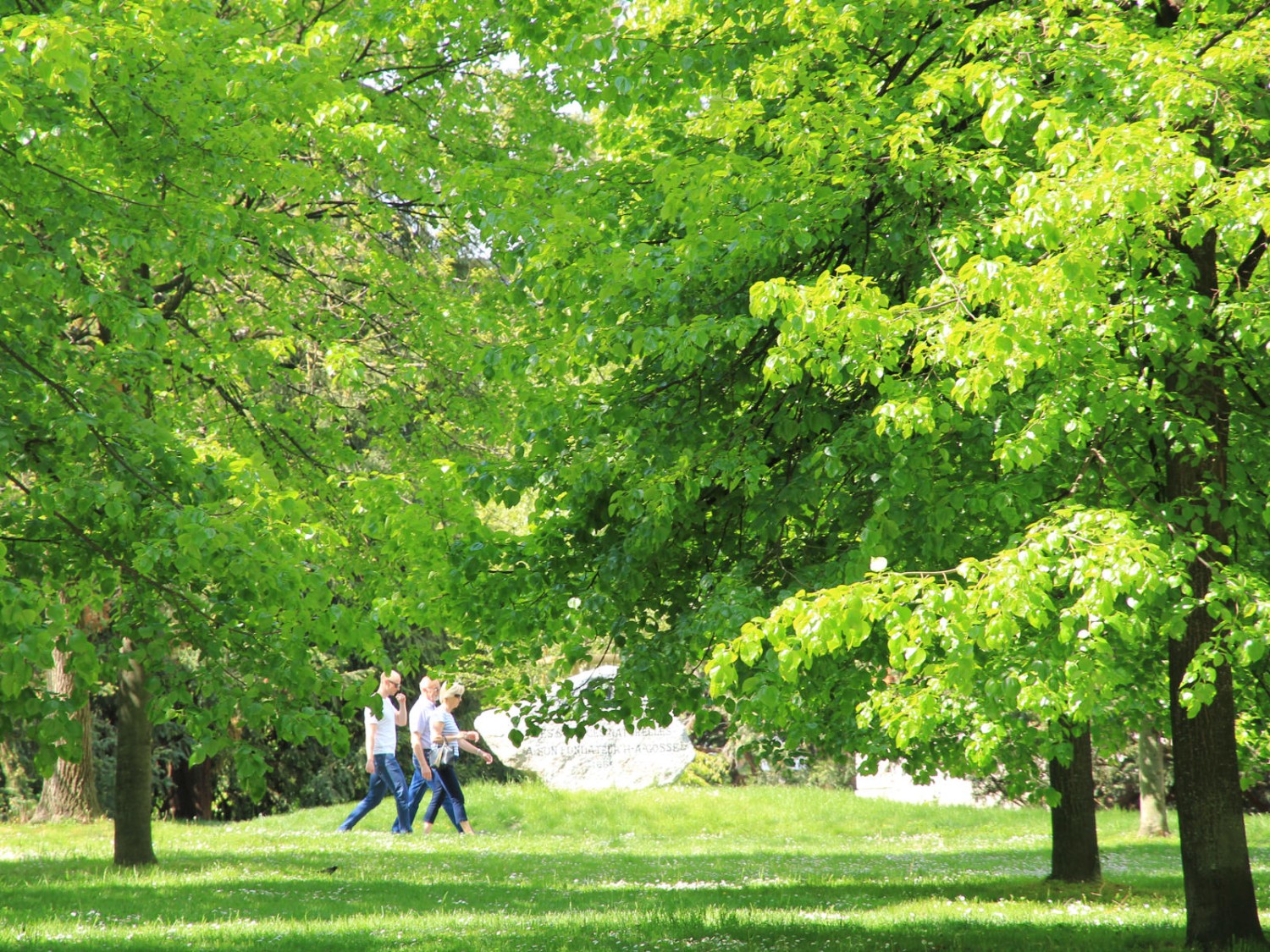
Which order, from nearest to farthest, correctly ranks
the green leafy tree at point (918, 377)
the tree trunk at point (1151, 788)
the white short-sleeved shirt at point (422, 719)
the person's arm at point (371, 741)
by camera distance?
the green leafy tree at point (918, 377), the person's arm at point (371, 741), the white short-sleeved shirt at point (422, 719), the tree trunk at point (1151, 788)

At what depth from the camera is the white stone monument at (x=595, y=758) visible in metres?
23.1

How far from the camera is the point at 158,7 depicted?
7.07 m

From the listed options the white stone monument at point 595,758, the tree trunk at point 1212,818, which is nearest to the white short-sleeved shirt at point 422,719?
the white stone monument at point 595,758

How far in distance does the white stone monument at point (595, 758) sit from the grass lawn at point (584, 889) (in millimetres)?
3836

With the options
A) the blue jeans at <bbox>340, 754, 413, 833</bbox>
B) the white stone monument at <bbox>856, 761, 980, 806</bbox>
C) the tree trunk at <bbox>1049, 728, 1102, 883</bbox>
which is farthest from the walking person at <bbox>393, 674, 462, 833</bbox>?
→ the white stone monument at <bbox>856, 761, 980, 806</bbox>

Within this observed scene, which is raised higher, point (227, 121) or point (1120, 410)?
point (227, 121)

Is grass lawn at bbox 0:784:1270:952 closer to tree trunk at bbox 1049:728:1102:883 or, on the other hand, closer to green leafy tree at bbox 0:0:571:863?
tree trunk at bbox 1049:728:1102:883

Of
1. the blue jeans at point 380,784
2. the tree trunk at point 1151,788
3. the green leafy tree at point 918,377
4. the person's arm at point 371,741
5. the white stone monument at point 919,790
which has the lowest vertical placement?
the white stone monument at point 919,790

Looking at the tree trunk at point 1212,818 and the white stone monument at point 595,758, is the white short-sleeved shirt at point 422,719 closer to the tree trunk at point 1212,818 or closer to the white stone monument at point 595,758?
the white stone monument at point 595,758

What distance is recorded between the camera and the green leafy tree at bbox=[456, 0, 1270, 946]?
5195 mm

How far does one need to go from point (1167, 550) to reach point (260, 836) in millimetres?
12535

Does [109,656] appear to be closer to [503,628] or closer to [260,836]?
[503,628]

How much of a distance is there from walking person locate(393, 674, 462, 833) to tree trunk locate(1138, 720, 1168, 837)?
9.43 meters

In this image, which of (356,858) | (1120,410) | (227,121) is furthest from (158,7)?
(356,858)
